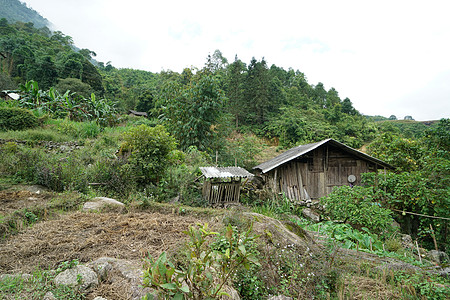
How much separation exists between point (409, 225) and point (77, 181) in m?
11.9

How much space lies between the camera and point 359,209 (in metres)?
6.80

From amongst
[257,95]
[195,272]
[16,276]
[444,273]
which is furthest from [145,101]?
[195,272]

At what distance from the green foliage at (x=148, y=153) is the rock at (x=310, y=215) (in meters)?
6.65

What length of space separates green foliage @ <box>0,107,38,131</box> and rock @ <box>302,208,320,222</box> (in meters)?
14.4

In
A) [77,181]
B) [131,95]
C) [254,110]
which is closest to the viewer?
[77,181]

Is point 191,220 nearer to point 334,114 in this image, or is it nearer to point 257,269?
point 257,269

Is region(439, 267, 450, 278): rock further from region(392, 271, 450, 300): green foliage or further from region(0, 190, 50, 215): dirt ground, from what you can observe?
region(0, 190, 50, 215): dirt ground

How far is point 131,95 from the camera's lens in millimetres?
32906

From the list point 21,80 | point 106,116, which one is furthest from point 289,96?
point 21,80

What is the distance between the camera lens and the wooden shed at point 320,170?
34.1ft

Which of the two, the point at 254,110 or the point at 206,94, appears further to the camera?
the point at 254,110

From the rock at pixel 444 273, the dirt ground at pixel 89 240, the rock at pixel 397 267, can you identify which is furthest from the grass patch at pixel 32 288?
the rock at pixel 444 273

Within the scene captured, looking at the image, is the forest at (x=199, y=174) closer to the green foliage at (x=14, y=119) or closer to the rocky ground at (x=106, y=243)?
the green foliage at (x=14, y=119)

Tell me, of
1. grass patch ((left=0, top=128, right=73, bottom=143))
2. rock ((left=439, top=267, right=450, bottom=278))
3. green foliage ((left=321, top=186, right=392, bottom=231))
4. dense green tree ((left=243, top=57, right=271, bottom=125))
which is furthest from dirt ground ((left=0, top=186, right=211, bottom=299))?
dense green tree ((left=243, top=57, right=271, bottom=125))
